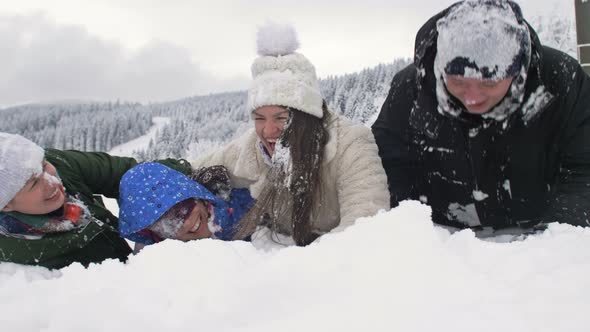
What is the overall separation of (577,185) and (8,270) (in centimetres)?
227

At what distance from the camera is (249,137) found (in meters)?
2.52

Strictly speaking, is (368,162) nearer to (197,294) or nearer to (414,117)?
(414,117)

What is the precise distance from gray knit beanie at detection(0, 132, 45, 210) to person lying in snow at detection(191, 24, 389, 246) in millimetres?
991

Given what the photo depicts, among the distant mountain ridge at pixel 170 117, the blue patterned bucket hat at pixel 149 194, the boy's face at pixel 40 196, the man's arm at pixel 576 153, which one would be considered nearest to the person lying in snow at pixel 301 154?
the blue patterned bucket hat at pixel 149 194

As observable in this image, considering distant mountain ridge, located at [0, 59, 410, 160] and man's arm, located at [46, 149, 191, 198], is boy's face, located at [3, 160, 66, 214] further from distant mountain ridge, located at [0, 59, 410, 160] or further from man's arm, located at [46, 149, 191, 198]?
distant mountain ridge, located at [0, 59, 410, 160]

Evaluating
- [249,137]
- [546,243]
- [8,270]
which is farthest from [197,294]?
[249,137]

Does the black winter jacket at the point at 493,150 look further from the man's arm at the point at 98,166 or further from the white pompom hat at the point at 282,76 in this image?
the man's arm at the point at 98,166

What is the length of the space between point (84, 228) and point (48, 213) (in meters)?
0.17

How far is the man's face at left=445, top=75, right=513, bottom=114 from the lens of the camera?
1.68m

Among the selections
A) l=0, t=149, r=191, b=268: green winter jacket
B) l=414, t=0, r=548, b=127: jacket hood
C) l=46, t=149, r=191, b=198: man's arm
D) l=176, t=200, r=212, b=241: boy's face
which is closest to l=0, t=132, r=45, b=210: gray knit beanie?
l=0, t=149, r=191, b=268: green winter jacket

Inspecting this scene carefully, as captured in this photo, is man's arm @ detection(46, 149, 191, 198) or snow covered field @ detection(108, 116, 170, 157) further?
snow covered field @ detection(108, 116, 170, 157)

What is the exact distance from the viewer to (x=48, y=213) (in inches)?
81.5

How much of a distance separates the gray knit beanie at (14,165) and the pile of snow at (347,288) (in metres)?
0.87

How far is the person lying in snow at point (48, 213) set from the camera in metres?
1.92
